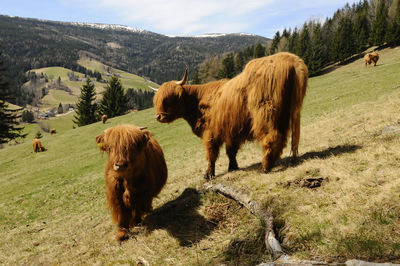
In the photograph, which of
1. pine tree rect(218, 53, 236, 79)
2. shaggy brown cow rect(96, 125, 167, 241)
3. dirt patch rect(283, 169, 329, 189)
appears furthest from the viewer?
pine tree rect(218, 53, 236, 79)

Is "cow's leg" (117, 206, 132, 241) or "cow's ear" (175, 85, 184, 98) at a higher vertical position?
"cow's ear" (175, 85, 184, 98)

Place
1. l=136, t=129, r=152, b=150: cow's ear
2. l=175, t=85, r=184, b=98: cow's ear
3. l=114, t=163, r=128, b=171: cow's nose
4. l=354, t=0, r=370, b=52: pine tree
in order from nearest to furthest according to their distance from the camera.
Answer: l=114, t=163, r=128, b=171: cow's nose
l=136, t=129, r=152, b=150: cow's ear
l=175, t=85, r=184, b=98: cow's ear
l=354, t=0, r=370, b=52: pine tree

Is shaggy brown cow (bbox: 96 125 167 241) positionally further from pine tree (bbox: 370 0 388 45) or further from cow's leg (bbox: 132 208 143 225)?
pine tree (bbox: 370 0 388 45)

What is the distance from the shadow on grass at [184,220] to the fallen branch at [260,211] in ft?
2.14

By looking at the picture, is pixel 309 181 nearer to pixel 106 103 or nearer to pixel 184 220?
pixel 184 220

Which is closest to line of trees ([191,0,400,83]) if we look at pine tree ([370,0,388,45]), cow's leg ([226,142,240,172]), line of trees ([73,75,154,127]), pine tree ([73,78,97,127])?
pine tree ([370,0,388,45])

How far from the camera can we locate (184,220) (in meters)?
6.10

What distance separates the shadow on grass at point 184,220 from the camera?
5.31 m

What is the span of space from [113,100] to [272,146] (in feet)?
184

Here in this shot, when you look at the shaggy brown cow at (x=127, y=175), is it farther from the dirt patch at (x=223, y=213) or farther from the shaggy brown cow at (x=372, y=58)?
the shaggy brown cow at (x=372, y=58)

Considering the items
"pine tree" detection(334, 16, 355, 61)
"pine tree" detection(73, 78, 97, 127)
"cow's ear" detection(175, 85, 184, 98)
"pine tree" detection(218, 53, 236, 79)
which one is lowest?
"pine tree" detection(73, 78, 97, 127)

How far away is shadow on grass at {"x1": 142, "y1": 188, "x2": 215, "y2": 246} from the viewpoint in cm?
531

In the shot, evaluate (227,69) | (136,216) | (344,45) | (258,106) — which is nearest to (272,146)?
(258,106)

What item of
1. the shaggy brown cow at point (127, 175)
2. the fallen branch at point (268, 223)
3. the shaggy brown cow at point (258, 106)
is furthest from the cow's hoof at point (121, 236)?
the shaggy brown cow at point (258, 106)
